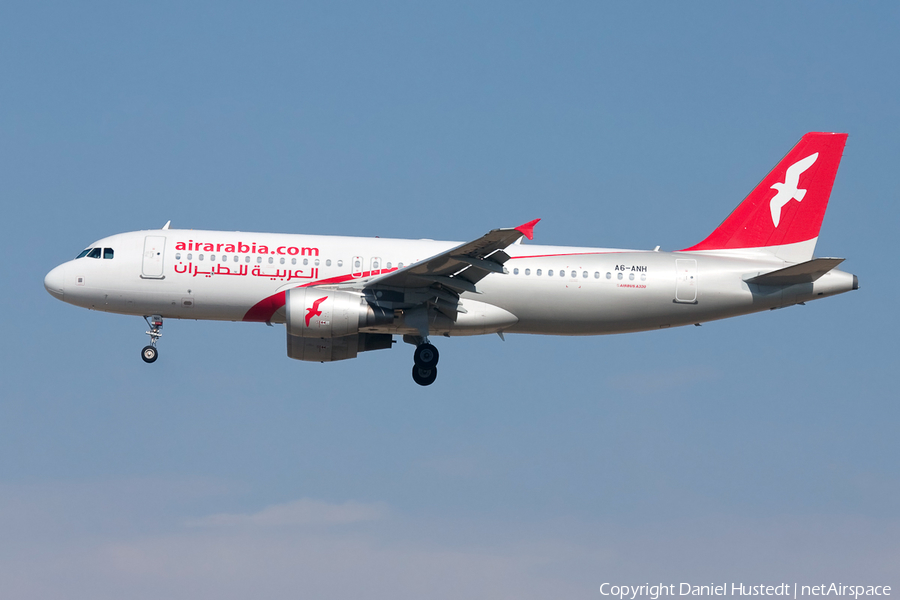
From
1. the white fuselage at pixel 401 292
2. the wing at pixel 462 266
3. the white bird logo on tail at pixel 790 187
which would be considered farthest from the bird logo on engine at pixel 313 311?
the white bird logo on tail at pixel 790 187

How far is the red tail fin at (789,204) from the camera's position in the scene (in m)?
34.4

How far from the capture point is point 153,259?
3153 centimetres

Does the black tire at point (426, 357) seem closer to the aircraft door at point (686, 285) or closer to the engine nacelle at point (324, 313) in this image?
the engine nacelle at point (324, 313)

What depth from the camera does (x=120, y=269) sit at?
3172 centimetres

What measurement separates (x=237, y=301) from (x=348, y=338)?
366 cm

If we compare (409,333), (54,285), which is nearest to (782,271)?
(409,333)

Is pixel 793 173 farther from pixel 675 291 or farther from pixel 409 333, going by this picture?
pixel 409 333

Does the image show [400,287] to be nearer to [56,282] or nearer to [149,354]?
[149,354]

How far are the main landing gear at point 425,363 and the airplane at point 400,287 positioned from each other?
0.04m

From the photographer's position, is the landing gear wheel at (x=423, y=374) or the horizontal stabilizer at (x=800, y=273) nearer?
the horizontal stabilizer at (x=800, y=273)

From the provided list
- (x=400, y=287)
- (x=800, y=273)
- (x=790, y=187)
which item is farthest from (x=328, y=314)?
(x=790, y=187)

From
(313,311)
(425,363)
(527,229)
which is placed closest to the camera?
(527,229)

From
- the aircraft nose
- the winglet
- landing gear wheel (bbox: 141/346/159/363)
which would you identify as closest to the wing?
the winglet

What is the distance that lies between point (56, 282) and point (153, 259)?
3206mm
